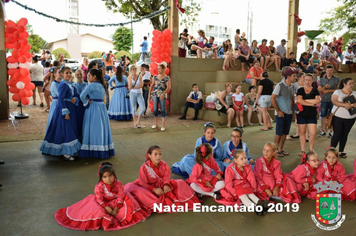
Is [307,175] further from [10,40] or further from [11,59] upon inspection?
[10,40]

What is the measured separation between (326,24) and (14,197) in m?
29.3

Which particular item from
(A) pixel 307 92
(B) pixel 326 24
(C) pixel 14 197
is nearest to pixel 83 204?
(C) pixel 14 197

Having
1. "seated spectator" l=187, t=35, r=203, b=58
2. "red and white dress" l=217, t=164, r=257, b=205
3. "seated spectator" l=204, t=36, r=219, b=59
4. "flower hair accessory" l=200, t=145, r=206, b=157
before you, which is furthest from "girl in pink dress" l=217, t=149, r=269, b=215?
"seated spectator" l=204, t=36, r=219, b=59

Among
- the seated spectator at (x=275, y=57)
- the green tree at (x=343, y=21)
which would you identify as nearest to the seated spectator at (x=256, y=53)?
the seated spectator at (x=275, y=57)

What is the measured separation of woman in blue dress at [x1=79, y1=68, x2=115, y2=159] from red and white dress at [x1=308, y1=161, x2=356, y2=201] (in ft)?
11.2

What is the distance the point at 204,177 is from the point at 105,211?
4.57 feet

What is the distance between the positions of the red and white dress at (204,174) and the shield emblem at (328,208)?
1235 mm

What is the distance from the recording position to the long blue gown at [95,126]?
5.60m

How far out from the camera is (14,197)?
13.3ft

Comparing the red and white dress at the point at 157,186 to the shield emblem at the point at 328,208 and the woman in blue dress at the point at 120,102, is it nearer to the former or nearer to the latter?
the shield emblem at the point at 328,208

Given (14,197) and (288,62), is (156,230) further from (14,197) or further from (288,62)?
(288,62)

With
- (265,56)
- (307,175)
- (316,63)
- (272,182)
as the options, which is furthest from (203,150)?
(316,63)

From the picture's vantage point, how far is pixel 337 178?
4.28m

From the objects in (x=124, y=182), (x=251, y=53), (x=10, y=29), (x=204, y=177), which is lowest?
(x=124, y=182)
